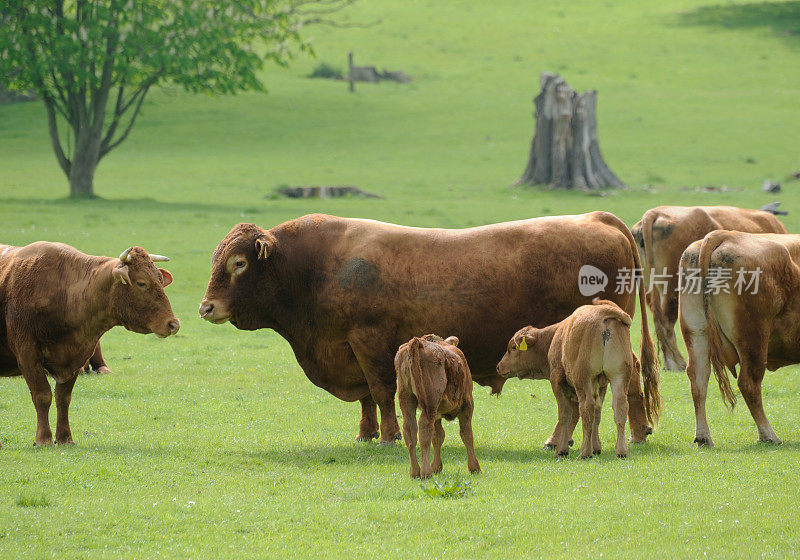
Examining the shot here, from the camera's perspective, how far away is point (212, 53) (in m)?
34.1

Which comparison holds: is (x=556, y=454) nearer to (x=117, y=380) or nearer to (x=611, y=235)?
(x=611, y=235)

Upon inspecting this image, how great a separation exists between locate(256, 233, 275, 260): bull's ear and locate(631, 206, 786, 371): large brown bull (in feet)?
21.9

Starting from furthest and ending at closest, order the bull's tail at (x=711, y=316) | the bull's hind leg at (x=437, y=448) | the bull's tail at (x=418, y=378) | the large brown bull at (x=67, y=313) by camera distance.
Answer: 1. the large brown bull at (x=67, y=313)
2. the bull's tail at (x=711, y=316)
3. the bull's hind leg at (x=437, y=448)
4. the bull's tail at (x=418, y=378)

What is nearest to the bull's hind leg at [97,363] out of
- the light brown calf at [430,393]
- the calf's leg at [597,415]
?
the light brown calf at [430,393]

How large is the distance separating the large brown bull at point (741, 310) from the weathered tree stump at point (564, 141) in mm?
26768


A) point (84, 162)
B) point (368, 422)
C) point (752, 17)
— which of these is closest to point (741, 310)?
point (368, 422)

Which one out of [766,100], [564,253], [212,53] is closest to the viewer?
[564,253]

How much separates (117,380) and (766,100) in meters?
46.7

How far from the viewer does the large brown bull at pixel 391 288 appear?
10742 millimetres

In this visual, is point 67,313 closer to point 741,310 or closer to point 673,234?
point 741,310

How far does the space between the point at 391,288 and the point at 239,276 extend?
5.45 feet

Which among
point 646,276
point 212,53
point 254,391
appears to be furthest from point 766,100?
point 254,391

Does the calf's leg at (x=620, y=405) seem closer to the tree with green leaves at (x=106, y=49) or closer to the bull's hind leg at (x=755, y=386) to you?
the bull's hind leg at (x=755, y=386)

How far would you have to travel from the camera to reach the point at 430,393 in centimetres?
853
